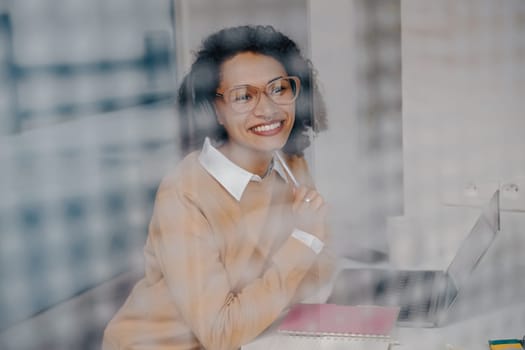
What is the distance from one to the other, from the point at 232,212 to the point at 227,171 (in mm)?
54

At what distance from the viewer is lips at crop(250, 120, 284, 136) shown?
913 mm

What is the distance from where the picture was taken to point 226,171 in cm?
91

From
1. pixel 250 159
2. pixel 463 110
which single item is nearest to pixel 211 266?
pixel 250 159

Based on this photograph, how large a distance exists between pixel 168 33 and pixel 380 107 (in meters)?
0.38

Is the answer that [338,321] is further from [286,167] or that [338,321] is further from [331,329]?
[286,167]

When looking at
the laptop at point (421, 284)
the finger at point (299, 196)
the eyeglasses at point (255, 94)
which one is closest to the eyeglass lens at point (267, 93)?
the eyeglasses at point (255, 94)

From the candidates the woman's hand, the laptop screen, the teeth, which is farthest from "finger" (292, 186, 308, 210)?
the laptop screen

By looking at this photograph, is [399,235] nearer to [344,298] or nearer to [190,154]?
[344,298]

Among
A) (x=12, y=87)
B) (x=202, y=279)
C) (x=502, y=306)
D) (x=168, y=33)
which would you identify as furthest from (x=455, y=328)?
(x=12, y=87)

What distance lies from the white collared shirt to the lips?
1.6 inches

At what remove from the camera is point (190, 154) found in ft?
2.83

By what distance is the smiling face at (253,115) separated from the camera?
34.8 inches

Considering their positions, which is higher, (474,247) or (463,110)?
(463,110)

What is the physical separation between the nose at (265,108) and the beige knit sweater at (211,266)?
0.08m
